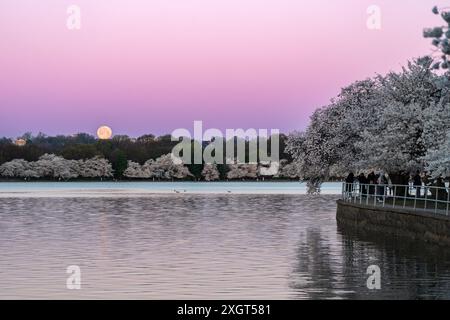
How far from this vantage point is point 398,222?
47.9 metres

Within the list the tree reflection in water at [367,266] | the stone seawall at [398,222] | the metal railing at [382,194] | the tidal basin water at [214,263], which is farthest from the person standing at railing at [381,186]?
the tree reflection in water at [367,266]

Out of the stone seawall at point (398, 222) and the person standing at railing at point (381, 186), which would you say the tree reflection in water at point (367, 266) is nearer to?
the stone seawall at point (398, 222)

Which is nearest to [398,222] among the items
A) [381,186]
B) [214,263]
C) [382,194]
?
[381,186]

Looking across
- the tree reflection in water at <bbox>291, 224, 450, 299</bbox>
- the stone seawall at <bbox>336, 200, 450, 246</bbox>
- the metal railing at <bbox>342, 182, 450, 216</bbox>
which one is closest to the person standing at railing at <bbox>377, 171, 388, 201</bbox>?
the metal railing at <bbox>342, 182, 450, 216</bbox>

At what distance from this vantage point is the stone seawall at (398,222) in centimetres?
3997

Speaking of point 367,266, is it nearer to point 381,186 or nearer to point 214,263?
point 214,263

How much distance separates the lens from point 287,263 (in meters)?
34.2

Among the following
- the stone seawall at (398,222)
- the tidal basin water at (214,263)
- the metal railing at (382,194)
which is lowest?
the tidal basin water at (214,263)

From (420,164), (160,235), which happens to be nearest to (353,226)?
(420,164)

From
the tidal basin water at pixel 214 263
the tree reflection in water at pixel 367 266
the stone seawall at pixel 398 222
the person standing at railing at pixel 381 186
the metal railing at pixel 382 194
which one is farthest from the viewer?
the person standing at railing at pixel 381 186

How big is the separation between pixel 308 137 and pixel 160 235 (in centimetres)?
3190

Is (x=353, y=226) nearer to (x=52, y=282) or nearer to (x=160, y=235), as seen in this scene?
(x=160, y=235)

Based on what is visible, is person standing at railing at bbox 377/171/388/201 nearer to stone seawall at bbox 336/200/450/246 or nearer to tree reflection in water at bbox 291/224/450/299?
stone seawall at bbox 336/200/450/246

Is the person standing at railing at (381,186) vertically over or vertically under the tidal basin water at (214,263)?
over
